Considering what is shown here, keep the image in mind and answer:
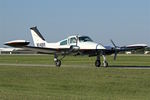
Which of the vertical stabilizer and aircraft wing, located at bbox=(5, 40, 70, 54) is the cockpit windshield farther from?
the vertical stabilizer

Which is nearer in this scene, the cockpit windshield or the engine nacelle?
the engine nacelle

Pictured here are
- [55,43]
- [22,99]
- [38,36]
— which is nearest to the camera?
[22,99]

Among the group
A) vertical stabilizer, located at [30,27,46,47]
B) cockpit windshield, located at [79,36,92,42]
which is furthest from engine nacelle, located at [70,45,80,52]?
vertical stabilizer, located at [30,27,46,47]

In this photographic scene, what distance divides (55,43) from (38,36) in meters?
6.50

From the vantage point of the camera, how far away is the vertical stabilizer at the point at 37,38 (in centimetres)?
5225

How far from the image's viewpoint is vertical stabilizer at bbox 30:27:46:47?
52.2m

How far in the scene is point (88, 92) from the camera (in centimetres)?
2002

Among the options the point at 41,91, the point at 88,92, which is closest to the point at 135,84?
the point at 88,92

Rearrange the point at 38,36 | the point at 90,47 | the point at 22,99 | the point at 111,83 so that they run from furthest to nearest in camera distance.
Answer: the point at 38,36 → the point at 90,47 → the point at 111,83 → the point at 22,99

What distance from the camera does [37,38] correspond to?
2108 inches

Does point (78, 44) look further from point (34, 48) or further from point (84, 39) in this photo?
point (34, 48)

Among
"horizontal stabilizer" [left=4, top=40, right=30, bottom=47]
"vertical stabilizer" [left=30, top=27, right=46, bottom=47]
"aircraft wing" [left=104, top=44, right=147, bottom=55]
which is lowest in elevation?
"aircraft wing" [left=104, top=44, right=147, bottom=55]

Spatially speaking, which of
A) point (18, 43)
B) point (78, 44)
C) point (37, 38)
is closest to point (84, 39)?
point (78, 44)

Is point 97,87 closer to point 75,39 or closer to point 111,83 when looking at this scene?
point 111,83
